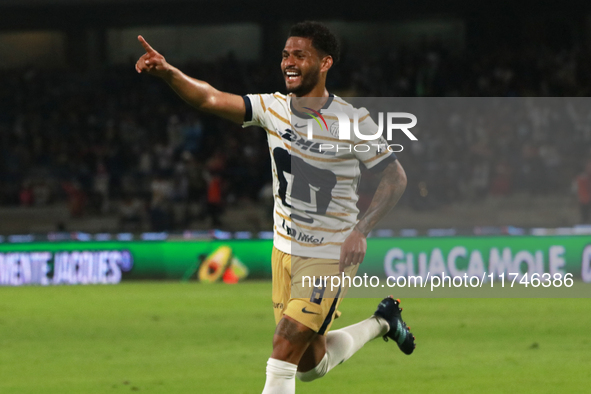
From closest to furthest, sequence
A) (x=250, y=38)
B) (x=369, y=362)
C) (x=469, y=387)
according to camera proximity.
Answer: (x=469, y=387) → (x=369, y=362) → (x=250, y=38)

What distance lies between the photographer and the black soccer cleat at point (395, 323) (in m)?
5.57

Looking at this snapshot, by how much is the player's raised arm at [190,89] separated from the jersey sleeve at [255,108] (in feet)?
0.09

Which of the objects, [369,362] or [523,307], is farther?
[523,307]

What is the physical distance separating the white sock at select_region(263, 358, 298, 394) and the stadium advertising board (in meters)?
7.93

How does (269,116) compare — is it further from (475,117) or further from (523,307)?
(475,117)

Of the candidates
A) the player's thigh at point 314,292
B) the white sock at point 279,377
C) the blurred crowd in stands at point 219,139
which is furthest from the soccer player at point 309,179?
the blurred crowd in stands at point 219,139

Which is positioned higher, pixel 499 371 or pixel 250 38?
pixel 250 38

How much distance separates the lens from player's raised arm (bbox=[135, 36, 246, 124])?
13.9ft

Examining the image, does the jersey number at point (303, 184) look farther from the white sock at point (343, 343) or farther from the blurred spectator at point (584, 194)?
the blurred spectator at point (584, 194)

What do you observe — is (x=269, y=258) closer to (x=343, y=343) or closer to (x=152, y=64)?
(x=343, y=343)

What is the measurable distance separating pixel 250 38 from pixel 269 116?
21.7 metres

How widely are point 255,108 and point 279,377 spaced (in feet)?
4.82

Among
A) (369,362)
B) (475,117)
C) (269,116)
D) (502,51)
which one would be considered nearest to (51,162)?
(475,117)

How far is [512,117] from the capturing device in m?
17.7
